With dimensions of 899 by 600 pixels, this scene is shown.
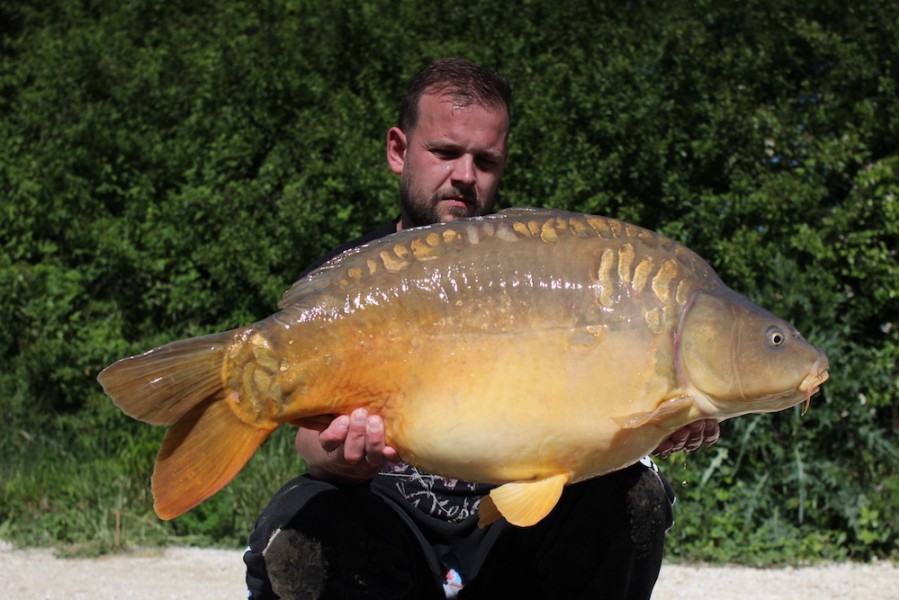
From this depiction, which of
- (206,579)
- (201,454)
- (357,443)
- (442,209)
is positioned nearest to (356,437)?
(357,443)

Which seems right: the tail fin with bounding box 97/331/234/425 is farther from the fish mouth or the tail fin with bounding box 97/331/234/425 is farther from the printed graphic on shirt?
the fish mouth

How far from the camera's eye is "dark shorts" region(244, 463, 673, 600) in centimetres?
Answer: 266

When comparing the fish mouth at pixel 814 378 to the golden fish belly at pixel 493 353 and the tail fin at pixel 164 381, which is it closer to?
the golden fish belly at pixel 493 353

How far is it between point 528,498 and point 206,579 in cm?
285

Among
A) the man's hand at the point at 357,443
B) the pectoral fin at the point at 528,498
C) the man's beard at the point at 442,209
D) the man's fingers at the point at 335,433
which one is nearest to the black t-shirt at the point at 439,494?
the man's beard at the point at 442,209

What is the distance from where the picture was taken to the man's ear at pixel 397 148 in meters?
3.39

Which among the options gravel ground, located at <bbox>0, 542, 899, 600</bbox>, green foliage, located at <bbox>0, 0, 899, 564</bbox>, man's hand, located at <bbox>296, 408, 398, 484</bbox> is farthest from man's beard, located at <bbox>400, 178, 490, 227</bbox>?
green foliage, located at <bbox>0, 0, 899, 564</bbox>

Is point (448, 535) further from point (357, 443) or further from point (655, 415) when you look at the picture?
point (655, 415)

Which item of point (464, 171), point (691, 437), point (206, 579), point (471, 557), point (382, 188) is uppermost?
point (464, 171)

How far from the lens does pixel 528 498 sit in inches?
86.4

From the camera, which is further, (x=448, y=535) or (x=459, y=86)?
(x=459, y=86)

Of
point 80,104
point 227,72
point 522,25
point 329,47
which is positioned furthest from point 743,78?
point 80,104

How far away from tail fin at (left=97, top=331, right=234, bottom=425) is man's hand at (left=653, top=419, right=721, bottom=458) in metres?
0.92

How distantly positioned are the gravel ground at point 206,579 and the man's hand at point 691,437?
2.20 m
